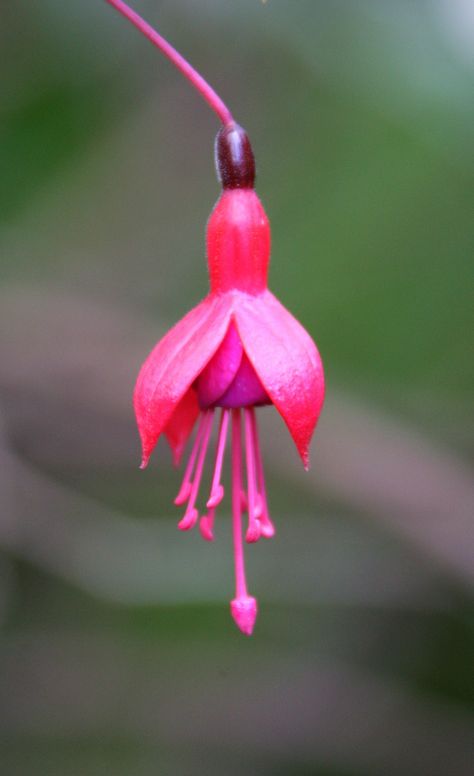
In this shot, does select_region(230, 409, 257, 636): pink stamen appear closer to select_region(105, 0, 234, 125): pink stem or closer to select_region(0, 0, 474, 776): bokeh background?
select_region(105, 0, 234, 125): pink stem

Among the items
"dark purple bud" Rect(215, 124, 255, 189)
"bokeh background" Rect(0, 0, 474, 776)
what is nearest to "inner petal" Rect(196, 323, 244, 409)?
"dark purple bud" Rect(215, 124, 255, 189)

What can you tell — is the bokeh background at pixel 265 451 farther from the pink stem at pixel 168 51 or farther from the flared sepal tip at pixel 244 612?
the flared sepal tip at pixel 244 612

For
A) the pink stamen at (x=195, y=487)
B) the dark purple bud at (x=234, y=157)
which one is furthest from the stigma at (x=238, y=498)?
the dark purple bud at (x=234, y=157)

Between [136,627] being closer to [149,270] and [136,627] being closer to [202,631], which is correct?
[202,631]

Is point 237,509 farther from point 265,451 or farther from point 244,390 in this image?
point 265,451

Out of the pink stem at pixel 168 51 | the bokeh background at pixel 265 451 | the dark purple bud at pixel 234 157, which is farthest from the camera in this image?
the bokeh background at pixel 265 451

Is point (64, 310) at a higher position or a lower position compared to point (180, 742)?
higher

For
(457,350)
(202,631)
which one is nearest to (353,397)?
(457,350)
